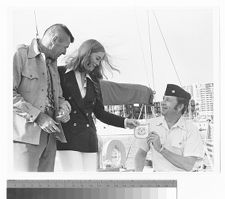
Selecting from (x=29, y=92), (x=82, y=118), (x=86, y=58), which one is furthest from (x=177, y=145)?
(x=29, y=92)

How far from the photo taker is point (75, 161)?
4.57 ft

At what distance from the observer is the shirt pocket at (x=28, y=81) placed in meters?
1.37

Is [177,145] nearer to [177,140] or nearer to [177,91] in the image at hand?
[177,140]

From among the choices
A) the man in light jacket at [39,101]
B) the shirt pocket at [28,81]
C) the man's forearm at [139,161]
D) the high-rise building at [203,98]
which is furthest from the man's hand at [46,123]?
the high-rise building at [203,98]

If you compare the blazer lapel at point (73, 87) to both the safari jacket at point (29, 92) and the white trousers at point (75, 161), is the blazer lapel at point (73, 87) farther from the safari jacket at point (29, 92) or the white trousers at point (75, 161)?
the white trousers at point (75, 161)

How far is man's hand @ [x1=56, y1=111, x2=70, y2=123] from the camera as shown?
54.4 inches

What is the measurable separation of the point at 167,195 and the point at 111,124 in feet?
1.19

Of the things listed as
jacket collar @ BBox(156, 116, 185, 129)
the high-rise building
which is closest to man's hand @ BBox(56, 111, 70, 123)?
jacket collar @ BBox(156, 116, 185, 129)

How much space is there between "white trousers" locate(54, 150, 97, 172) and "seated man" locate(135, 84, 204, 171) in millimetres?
184

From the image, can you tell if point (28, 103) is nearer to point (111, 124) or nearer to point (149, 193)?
point (111, 124)

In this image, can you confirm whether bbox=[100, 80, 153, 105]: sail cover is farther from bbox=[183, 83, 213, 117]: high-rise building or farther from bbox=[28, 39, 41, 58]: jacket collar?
bbox=[28, 39, 41, 58]: jacket collar

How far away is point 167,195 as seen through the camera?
1378 millimetres

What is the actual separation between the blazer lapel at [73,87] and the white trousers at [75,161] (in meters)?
0.19

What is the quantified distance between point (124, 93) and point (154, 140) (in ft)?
0.75
